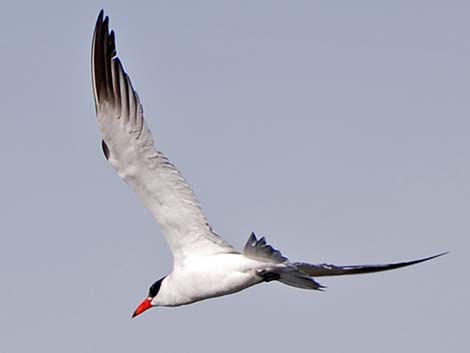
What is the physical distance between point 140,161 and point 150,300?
201 cm

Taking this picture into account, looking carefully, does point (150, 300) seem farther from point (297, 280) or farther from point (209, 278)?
point (297, 280)

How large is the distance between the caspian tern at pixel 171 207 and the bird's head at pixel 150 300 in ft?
0.66

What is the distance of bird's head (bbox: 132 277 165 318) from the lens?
12.7m

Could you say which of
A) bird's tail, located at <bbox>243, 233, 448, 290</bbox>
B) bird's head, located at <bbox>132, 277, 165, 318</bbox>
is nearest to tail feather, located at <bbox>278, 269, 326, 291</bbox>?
bird's tail, located at <bbox>243, 233, 448, 290</bbox>

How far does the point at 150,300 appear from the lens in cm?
1292

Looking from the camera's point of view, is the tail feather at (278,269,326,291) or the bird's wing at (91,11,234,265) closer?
the tail feather at (278,269,326,291)

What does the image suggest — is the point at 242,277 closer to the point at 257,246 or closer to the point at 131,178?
the point at 257,246

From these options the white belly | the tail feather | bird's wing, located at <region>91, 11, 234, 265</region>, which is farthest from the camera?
bird's wing, located at <region>91, 11, 234, 265</region>

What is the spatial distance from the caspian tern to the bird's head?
0.20 metres

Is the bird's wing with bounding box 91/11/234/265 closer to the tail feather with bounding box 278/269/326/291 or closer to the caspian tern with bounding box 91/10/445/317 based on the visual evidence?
the caspian tern with bounding box 91/10/445/317

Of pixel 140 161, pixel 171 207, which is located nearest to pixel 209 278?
pixel 171 207

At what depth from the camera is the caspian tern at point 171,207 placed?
11.6m

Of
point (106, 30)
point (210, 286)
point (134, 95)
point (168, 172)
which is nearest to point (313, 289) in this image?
point (210, 286)

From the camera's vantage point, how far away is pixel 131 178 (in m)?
12.0
